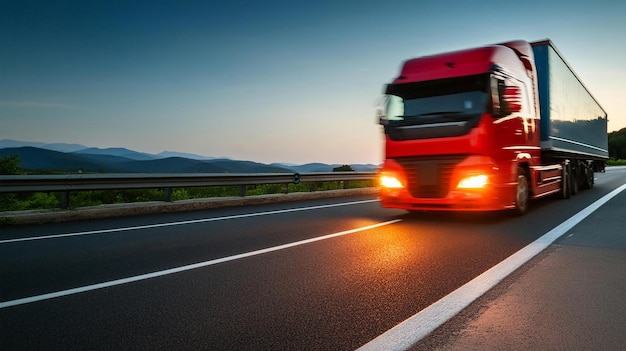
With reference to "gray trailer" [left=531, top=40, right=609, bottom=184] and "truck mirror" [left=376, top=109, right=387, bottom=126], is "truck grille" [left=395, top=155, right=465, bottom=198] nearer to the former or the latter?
"truck mirror" [left=376, top=109, right=387, bottom=126]

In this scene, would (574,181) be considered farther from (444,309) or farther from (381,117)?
(444,309)

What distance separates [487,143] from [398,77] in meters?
2.47

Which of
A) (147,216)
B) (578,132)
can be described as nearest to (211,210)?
(147,216)

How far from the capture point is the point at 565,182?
14602mm

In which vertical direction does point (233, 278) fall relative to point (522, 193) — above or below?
below

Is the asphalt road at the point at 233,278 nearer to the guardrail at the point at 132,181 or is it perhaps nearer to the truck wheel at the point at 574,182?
the guardrail at the point at 132,181

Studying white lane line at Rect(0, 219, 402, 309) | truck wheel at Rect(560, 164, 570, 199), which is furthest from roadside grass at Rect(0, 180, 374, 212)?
truck wheel at Rect(560, 164, 570, 199)

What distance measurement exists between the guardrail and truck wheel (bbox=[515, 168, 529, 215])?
7.58m

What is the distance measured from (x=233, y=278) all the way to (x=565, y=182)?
1280cm

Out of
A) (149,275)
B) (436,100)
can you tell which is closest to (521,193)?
(436,100)

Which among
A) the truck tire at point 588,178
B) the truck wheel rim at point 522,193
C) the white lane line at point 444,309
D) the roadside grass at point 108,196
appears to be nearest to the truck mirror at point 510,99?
the truck wheel rim at point 522,193

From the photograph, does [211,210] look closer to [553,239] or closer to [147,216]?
[147,216]

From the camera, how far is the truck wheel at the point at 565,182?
1438cm

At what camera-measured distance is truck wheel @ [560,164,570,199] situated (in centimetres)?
Answer: 1438
